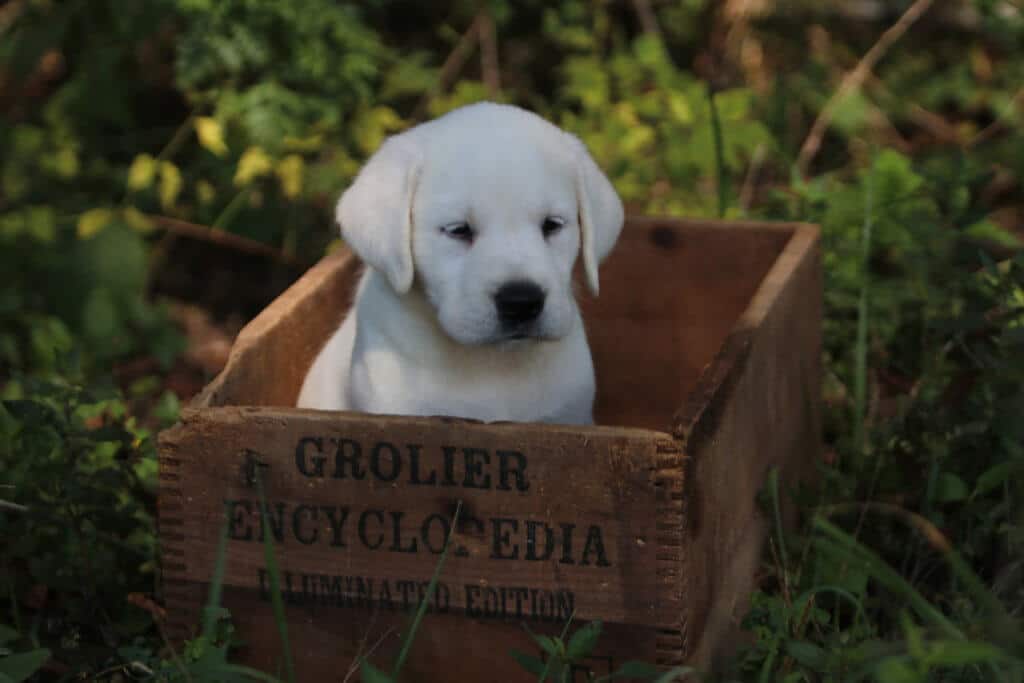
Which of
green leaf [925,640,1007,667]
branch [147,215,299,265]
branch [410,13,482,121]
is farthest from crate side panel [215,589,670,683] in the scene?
branch [410,13,482,121]

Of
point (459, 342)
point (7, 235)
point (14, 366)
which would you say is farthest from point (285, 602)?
point (7, 235)

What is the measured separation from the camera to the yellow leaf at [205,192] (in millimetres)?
5402

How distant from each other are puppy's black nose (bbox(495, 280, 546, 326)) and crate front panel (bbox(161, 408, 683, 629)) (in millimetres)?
356

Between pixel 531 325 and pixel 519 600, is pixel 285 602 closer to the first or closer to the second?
pixel 519 600

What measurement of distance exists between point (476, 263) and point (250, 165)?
249 centimetres

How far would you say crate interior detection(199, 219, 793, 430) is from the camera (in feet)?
13.7

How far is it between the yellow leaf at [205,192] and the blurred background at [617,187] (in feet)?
0.11

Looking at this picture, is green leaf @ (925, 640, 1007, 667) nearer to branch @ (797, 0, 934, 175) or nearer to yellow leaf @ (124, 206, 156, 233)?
branch @ (797, 0, 934, 175)

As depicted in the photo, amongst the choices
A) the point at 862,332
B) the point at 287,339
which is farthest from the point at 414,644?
the point at 862,332

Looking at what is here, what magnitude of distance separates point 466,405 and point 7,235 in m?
3.11

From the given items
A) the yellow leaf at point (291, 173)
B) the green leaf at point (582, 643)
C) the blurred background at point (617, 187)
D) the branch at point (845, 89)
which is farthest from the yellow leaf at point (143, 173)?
the green leaf at point (582, 643)

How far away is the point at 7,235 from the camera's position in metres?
5.64

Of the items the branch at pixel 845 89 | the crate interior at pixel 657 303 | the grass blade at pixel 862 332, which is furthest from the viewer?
the branch at pixel 845 89

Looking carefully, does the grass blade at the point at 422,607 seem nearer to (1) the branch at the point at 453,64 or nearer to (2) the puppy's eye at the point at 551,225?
(2) the puppy's eye at the point at 551,225
